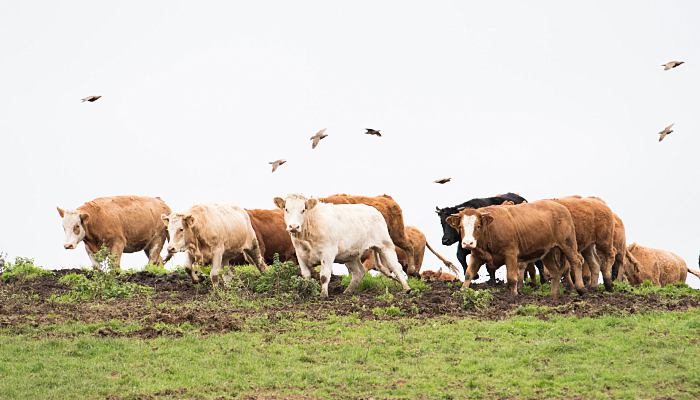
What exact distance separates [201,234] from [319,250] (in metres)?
2.28

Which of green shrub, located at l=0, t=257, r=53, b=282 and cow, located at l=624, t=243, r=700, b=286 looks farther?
cow, located at l=624, t=243, r=700, b=286

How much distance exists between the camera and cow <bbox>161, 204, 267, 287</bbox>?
18938mm

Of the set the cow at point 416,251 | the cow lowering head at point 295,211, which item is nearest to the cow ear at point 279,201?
the cow lowering head at point 295,211

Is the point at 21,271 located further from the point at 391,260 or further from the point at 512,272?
the point at 512,272

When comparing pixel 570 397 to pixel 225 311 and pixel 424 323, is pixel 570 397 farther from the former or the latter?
pixel 225 311

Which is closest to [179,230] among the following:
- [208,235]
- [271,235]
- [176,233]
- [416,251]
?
[176,233]

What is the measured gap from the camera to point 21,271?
2231 centimetres

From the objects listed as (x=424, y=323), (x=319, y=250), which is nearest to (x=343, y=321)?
(x=424, y=323)

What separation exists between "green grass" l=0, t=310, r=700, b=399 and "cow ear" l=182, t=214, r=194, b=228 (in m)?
3.44

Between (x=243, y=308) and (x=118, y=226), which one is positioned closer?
(x=243, y=308)

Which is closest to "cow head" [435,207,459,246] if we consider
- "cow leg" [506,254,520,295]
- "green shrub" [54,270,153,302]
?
"cow leg" [506,254,520,295]

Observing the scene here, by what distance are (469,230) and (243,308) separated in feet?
14.1

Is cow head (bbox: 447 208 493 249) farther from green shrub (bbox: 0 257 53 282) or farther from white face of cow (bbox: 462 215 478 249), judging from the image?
green shrub (bbox: 0 257 53 282)

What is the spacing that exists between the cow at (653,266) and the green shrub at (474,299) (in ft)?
29.9
